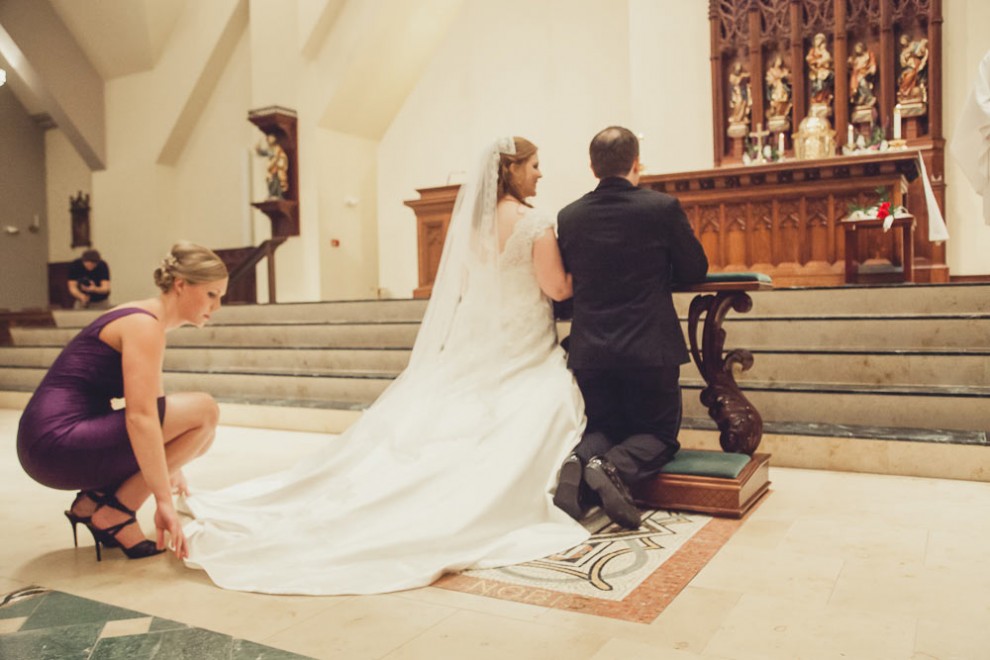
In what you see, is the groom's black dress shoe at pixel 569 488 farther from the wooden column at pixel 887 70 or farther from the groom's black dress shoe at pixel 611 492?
the wooden column at pixel 887 70

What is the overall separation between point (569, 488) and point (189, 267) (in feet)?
4.92

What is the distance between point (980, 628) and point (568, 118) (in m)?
8.47

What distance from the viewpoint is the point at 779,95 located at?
8.18 metres

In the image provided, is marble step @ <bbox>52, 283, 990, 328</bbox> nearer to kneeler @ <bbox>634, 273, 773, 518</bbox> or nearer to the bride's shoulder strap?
kneeler @ <bbox>634, 273, 773, 518</bbox>

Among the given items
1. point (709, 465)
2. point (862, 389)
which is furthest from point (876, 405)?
point (709, 465)

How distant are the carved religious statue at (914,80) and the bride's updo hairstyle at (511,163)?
5916mm

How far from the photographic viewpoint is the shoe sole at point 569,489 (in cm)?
283

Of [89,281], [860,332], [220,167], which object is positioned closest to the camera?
[860,332]

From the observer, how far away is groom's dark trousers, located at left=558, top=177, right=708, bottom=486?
298cm

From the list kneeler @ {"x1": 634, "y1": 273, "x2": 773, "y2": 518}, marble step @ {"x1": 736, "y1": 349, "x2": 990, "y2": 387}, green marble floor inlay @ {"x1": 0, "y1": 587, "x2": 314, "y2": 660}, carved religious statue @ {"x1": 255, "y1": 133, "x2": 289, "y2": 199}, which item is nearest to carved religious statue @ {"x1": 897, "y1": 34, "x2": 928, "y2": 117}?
marble step @ {"x1": 736, "y1": 349, "x2": 990, "y2": 387}

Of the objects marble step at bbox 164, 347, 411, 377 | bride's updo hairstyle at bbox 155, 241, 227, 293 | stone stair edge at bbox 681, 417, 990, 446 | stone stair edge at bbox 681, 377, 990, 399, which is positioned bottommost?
stone stair edge at bbox 681, 417, 990, 446

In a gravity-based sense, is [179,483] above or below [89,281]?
below

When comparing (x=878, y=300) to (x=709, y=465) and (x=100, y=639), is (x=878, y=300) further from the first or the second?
(x=100, y=639)

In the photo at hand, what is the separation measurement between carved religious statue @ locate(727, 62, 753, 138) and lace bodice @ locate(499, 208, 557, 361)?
5880 mm
